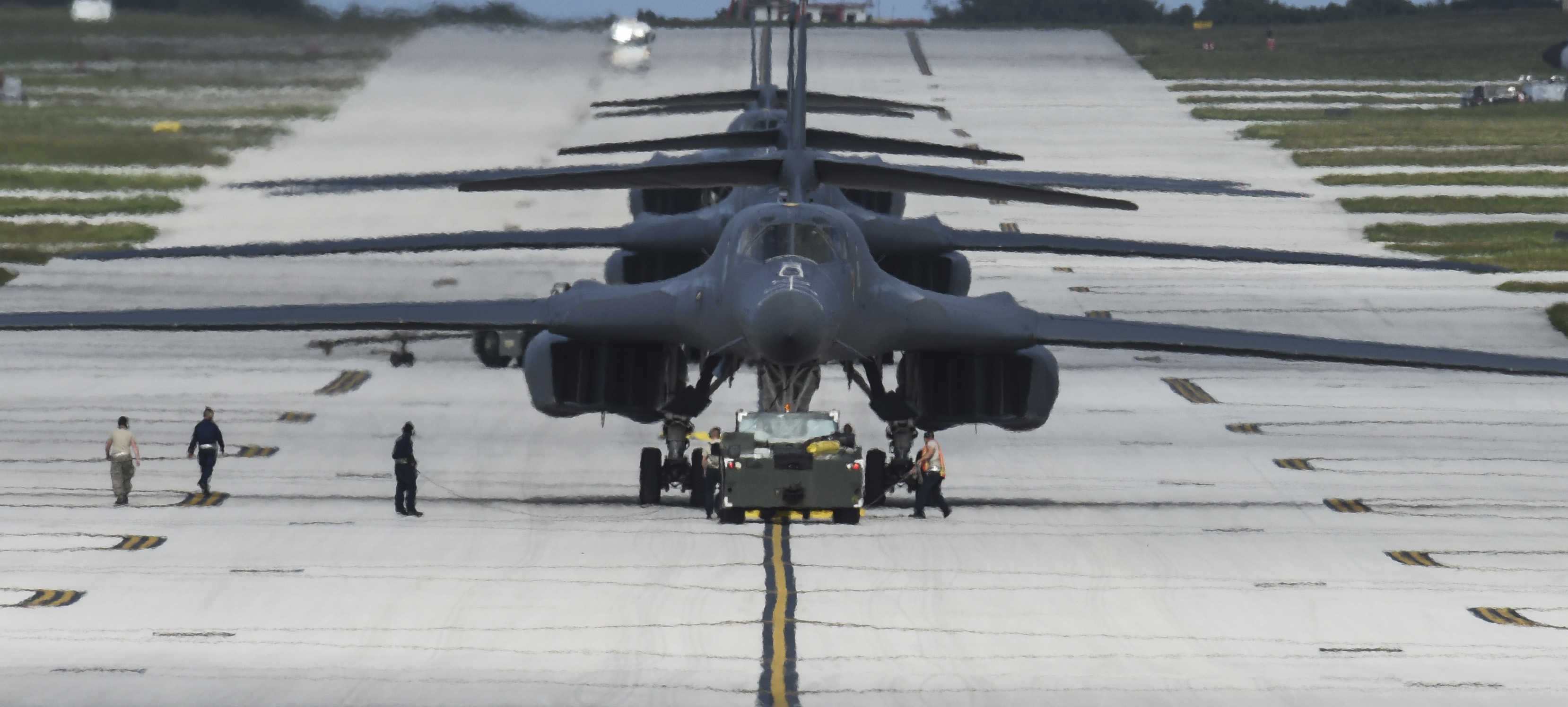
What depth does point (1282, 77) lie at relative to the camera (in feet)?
350

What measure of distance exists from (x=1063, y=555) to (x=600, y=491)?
782 centimetres

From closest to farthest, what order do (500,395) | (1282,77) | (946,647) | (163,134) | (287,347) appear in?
1. (946,647)
2. (500,395)
3. (287,347)
4. (163,134)
5. (1282,77)

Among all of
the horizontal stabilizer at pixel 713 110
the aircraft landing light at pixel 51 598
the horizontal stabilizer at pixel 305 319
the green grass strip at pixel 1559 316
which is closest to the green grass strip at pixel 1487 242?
the green grass strip at pixel 1559 316

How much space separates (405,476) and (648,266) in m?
10.2

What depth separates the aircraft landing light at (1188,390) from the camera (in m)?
37.9

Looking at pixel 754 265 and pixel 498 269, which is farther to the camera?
pixel 498 269

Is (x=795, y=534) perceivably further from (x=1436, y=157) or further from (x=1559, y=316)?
(x=1436, y=157)

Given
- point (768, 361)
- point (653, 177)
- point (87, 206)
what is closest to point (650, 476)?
point (768, 361)

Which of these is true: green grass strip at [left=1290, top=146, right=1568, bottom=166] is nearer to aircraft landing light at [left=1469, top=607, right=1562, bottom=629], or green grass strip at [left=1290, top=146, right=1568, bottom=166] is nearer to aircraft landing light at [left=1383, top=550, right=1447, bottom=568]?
aircraft landing light at [left=1383, top=550, right=1447, bottom=568]

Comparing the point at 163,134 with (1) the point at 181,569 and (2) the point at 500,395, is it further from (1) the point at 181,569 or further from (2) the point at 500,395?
(1) the point at 181,569

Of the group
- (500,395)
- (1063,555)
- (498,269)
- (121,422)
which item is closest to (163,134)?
(498,269)

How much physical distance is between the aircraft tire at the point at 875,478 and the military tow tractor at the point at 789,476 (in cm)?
221

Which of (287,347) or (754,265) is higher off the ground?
(754,265)

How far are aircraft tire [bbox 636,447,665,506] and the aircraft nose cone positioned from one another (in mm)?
3180
